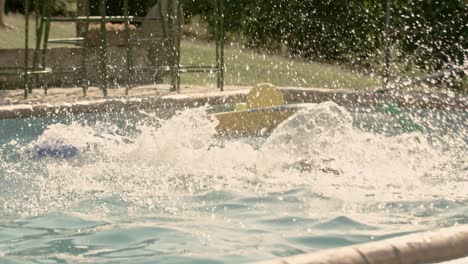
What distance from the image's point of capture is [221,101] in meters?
9.49

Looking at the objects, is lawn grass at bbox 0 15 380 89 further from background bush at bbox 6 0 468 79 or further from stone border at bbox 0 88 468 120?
stone border at bbox 0 88 468 120

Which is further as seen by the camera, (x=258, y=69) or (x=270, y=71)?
(x=258, y=69)

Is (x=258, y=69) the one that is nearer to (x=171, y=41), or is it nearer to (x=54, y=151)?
(x=171, y=41)

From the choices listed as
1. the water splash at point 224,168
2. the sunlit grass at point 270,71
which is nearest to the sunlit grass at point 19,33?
the sunlit grass at point 270,71

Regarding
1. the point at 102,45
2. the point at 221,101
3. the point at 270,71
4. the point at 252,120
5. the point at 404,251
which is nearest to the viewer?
the point at 404,251

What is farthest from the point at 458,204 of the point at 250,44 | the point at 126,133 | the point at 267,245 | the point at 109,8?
the point at 109,8

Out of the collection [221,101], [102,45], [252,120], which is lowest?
[221,101]

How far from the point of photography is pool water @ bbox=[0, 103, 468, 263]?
14.9 feet

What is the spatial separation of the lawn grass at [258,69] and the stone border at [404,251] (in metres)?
8.18

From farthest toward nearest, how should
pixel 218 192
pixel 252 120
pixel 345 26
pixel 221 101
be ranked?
pixel 345 26, pixel 221 101, pixel 252 120, pixel 218 192

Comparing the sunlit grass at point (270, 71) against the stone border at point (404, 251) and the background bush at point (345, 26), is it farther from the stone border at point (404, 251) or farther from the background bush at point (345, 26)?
the stone border at point (404, 251)

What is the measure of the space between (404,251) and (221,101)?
617 centimetres

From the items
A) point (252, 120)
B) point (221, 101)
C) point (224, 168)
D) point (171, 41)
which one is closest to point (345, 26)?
point (171, 41)

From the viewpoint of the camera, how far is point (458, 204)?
526cm
